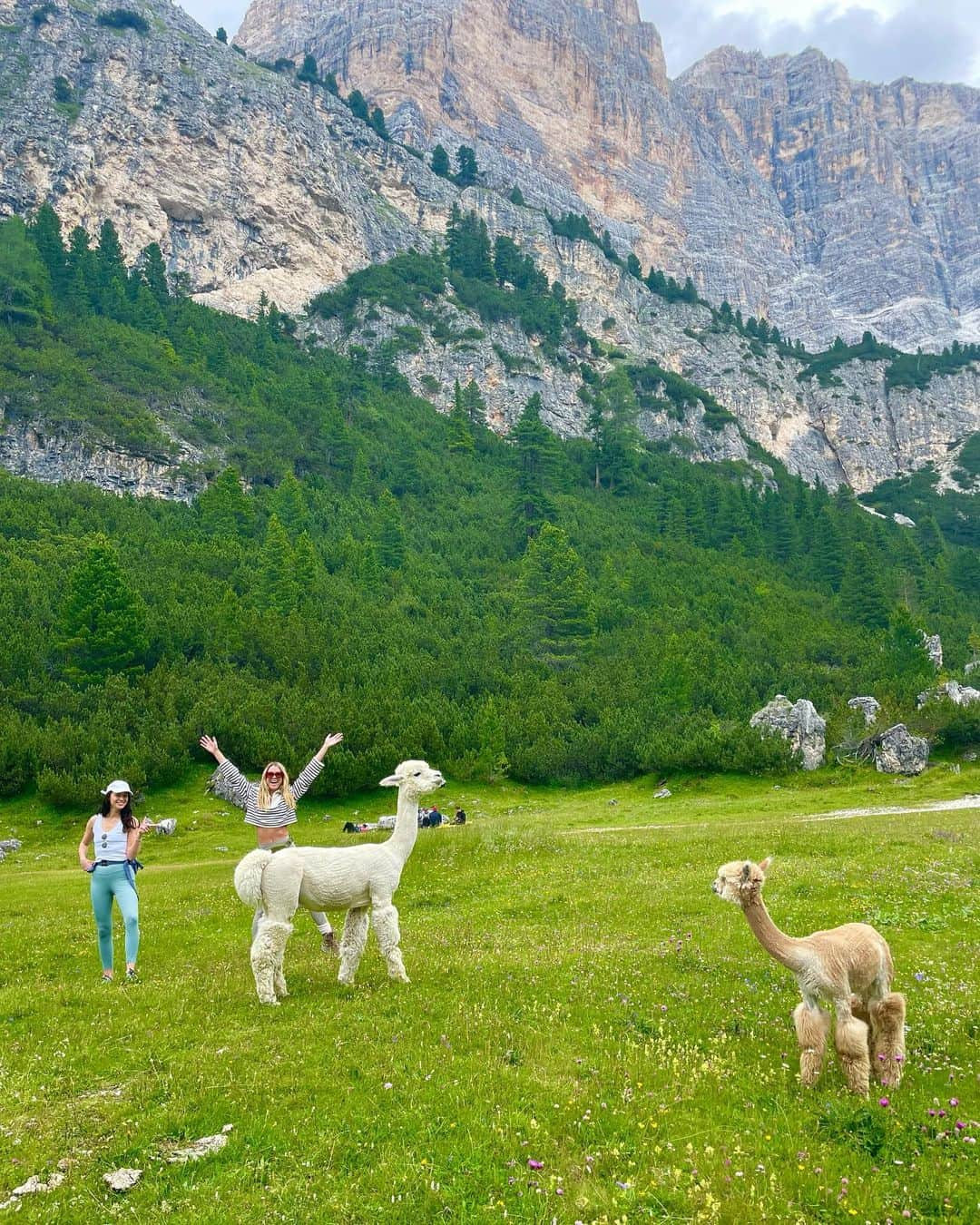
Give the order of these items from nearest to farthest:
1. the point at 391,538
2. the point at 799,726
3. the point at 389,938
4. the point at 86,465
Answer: the point at 389,938
the point at 799,726
the point at 86,465
the point at 391,538

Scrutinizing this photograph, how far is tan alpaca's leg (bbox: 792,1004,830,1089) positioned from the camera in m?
7.66

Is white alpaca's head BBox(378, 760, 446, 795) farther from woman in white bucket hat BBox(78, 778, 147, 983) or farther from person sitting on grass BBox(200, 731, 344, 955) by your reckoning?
woman in white bucket hat BBox(78, 778, 147, 983)

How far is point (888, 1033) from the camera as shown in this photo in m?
7.95

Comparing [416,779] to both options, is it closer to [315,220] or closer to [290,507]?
[290,507]

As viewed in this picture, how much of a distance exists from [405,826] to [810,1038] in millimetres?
6298

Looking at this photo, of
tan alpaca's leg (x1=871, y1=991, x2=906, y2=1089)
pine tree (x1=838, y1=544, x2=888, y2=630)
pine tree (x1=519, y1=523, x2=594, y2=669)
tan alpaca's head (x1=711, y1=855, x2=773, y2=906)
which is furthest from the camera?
pine tree (x1=838, y1=544, x2=888, y2=630)

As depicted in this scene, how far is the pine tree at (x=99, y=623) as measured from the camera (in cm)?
4591

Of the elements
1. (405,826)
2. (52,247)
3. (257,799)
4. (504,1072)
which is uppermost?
(52,247)

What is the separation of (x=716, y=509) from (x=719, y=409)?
52935 mm

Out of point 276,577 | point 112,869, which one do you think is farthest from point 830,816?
point 276,577

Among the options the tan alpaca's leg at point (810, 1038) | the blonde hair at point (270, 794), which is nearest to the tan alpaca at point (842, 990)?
the tan alpaca's leg at point (810, 1038)

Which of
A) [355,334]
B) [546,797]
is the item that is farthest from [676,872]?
[355,334]

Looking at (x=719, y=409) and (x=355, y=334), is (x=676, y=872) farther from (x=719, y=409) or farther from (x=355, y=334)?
(x=719, y=409)

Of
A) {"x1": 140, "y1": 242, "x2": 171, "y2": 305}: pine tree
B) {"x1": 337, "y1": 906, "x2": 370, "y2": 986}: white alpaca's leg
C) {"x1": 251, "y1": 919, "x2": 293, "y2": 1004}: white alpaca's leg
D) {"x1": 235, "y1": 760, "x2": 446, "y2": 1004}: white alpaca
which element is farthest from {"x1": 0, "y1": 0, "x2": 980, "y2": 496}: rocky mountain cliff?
{"x1": 251, "y1": 919, "x2": 293, "y2": 1004}: white alpaca's leg
